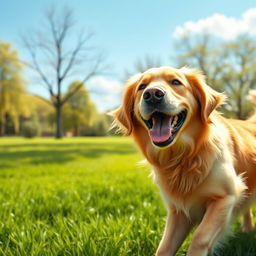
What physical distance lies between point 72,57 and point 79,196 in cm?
3020

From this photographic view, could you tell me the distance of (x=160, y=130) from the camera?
245 centimetres

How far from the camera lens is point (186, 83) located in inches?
103

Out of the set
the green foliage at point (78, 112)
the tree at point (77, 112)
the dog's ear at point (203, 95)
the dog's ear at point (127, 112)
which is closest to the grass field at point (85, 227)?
the dog's ear at point (127, 112)

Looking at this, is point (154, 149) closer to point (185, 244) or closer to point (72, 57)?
point (185, 244)

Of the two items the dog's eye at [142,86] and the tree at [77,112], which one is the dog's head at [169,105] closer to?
the dog's eye at [142,86]

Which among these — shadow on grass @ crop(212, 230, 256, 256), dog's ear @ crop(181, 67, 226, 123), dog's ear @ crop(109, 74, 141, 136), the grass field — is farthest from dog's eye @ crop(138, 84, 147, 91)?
shadow on grass @ crop(212, 230, 256, 256)

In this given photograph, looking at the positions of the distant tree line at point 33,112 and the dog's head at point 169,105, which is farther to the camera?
the distant tree line at point 33,112

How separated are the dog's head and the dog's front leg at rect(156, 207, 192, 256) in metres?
0.68

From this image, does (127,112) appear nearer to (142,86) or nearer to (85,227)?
(142,86)

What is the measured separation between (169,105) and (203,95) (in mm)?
391

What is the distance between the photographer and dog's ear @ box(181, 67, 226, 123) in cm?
250

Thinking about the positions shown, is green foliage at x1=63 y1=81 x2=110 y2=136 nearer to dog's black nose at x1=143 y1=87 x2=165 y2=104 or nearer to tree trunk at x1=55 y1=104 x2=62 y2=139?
tree trunk at x1=55 y1=104 x2=62 y2=139

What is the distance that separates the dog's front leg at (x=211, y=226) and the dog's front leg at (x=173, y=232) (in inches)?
10.1

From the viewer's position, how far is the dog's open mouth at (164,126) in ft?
7.79
